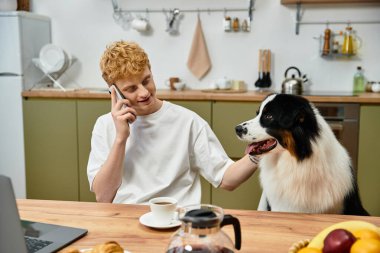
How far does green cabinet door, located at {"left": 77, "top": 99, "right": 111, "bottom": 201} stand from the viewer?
3.28 meters

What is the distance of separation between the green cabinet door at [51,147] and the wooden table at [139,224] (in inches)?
81.4

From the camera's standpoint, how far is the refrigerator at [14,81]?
134 inches

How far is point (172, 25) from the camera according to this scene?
3713mm

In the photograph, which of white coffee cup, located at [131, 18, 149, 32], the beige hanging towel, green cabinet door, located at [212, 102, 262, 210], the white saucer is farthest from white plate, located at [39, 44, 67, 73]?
the white saucer

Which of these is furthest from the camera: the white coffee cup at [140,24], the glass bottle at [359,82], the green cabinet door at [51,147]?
the white coffee cup at [140,24]

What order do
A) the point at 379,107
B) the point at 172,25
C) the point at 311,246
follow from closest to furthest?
the point at 311,246, the point at 379,107, the point at 172,25

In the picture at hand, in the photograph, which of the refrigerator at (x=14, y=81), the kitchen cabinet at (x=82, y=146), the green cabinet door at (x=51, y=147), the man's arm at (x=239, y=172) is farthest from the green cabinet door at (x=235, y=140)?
the refrigerator at (x=14, y=81)

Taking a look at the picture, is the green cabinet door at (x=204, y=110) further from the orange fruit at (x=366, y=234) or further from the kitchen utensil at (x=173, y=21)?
the orange fruit at (x=366, y=234)

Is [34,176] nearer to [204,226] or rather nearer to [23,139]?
[23,139]

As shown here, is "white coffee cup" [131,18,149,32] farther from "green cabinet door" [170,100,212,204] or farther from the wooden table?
the wooden table

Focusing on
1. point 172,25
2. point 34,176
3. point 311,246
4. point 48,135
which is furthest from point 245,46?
point 311,246

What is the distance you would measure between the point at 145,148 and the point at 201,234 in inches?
37.1

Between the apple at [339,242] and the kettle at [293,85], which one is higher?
the kettle at [293,85]

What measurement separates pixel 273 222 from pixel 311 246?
1.05 feet
